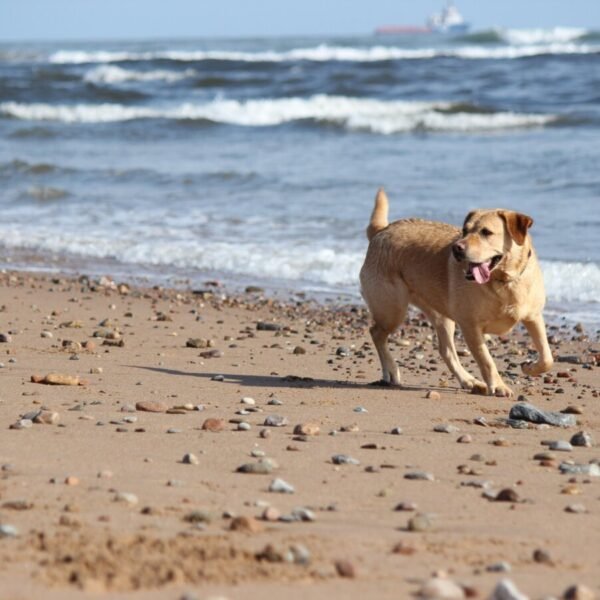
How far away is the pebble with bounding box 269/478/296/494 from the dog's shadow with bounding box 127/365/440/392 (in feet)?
7.85

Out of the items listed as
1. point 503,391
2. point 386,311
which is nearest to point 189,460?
point 503,391

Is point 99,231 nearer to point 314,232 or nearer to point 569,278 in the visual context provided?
point 314,232

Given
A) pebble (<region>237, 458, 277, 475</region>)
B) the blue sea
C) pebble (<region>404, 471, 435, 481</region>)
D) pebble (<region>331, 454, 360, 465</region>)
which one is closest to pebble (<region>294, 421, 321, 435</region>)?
pebble (<region>331, 454, 360, 465</region>)

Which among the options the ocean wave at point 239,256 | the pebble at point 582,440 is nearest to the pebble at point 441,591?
the pebble at point 582,440

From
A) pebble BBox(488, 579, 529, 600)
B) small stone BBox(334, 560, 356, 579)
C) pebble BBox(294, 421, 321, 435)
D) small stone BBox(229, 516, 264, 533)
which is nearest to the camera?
pebble BBox(488, 579, 529, 600)

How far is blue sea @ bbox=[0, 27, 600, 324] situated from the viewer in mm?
11930

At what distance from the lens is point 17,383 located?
6.50 metres

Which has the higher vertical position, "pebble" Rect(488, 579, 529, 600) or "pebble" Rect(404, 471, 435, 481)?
"pebble" Rect(488, 579, 529, 600)

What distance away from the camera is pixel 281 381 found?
7133mm

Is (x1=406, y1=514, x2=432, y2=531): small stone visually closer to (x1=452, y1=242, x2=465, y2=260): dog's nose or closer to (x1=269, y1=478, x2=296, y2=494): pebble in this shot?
(x1=269, y1=478, x2=296, y2=494): pebble

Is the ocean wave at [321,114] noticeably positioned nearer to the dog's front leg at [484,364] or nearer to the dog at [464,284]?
the dog at [464,284]

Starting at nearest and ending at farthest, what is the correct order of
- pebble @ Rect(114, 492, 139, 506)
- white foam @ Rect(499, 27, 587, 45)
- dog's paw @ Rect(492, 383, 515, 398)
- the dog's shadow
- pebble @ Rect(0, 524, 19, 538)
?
pebble @ Rect(0, 524, 19, 538), pebble @ Rect(114, 492, 139, 506), dog's paw @ Rect(492, 383, 515, 398), the dog's shadow, white foam @ Rect(499, 27, 587, 45)

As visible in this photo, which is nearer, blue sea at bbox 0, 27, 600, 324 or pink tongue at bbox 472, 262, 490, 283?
pink tongue at bbox 472, 262, 490, 283

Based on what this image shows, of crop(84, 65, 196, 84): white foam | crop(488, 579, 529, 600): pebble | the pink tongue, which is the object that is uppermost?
the pink tongue
